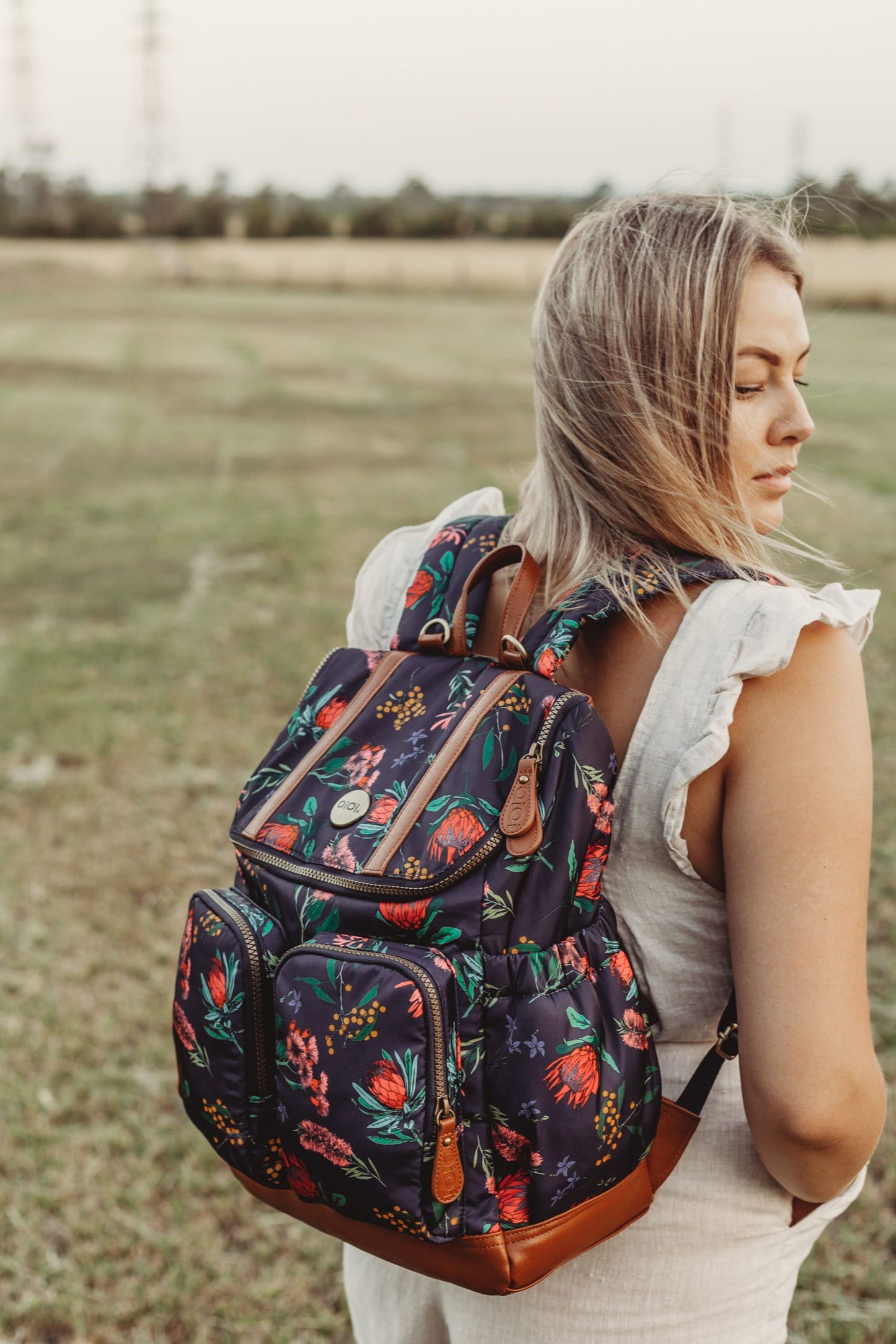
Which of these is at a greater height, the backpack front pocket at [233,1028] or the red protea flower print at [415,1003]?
the red protea flower print at [415,1003]

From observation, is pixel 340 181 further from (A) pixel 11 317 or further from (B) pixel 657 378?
(B) pixel 657 378

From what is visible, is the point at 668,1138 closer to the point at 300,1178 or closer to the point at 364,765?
the point at 300,1178

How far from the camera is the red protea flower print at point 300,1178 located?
1.17 metres

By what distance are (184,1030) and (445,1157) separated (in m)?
0.36

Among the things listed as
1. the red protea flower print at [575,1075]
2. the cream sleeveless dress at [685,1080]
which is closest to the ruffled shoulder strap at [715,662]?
the cream sleeveless dress at [685,1080]

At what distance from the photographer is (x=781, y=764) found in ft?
3.55

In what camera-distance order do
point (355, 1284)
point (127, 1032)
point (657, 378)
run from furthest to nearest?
1. point (127, 1032)
2. point (355, 1284)
3. point (657, 378)

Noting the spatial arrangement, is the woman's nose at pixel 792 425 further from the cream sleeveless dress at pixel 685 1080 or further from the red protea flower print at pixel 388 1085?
the red protea flower print at pixel 388 1085

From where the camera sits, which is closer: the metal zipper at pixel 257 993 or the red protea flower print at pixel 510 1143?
the red protea flower print at pixel 510 1143

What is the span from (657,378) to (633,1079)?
0.70 metres

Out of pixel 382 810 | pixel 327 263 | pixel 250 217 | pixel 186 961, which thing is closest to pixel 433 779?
pixel 382 810

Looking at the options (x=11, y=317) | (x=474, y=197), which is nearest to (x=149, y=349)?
(x=11, y=317)

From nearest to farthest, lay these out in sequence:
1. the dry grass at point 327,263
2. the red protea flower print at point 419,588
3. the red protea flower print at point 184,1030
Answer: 1. the red protea flower print at point 184,1030
2. the red protea flower print at point 419,588
3. the dry grass at point 327,263

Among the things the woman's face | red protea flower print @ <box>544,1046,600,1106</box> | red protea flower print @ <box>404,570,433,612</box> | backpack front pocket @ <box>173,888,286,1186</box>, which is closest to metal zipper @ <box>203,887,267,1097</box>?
backpack front pocket @ <box>173,888,286,1186</box>
